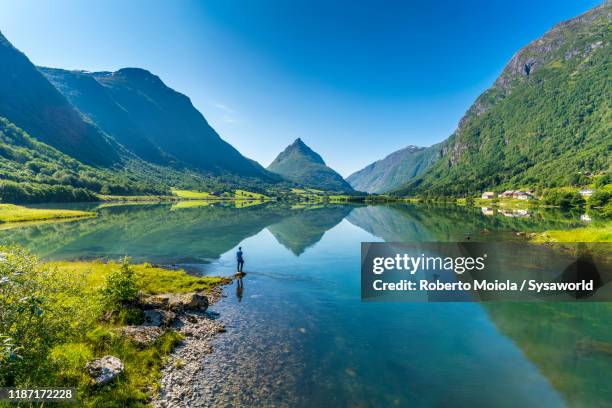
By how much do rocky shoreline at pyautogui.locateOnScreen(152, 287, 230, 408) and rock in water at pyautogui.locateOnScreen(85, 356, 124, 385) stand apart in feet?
7.75

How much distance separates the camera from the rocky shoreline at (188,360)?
51.4 feet

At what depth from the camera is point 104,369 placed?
50.2 feet

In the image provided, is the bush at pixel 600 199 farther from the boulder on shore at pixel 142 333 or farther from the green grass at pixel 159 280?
the boulder on shore at pixel 142 333

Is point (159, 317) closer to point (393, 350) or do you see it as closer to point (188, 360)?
point (188, 360)

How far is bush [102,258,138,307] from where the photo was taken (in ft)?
75.7

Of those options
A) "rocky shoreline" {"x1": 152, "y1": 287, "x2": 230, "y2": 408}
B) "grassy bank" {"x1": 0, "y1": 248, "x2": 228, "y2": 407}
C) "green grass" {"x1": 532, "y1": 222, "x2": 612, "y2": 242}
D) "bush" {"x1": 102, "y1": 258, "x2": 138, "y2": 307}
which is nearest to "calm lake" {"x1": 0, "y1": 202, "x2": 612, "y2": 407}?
"rocky shoreline" {"x1": 152, "y1": 287, "x2": 230, "y2": 408}

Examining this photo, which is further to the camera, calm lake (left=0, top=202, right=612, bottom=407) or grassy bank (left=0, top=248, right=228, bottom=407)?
calm lake (left=0, top=202, right=612, bottom=407)

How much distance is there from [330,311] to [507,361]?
46.7 ft

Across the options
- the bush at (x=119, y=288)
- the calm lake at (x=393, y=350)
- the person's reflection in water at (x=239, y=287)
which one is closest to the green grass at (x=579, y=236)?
the calm lake at (x=393, y=350)

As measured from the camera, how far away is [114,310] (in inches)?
895

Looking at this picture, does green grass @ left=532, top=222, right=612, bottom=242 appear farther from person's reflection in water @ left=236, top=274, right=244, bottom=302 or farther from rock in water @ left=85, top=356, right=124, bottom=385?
rock in water @ left=85, top=356, right=124, bottom=385

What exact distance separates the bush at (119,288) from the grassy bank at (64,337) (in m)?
0.07

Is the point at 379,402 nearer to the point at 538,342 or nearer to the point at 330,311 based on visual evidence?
the point at 330,311

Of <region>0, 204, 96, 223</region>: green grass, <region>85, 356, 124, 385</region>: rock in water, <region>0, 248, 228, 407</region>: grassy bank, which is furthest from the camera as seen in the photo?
<region>0, 204, 96, 223</region>: green grass
